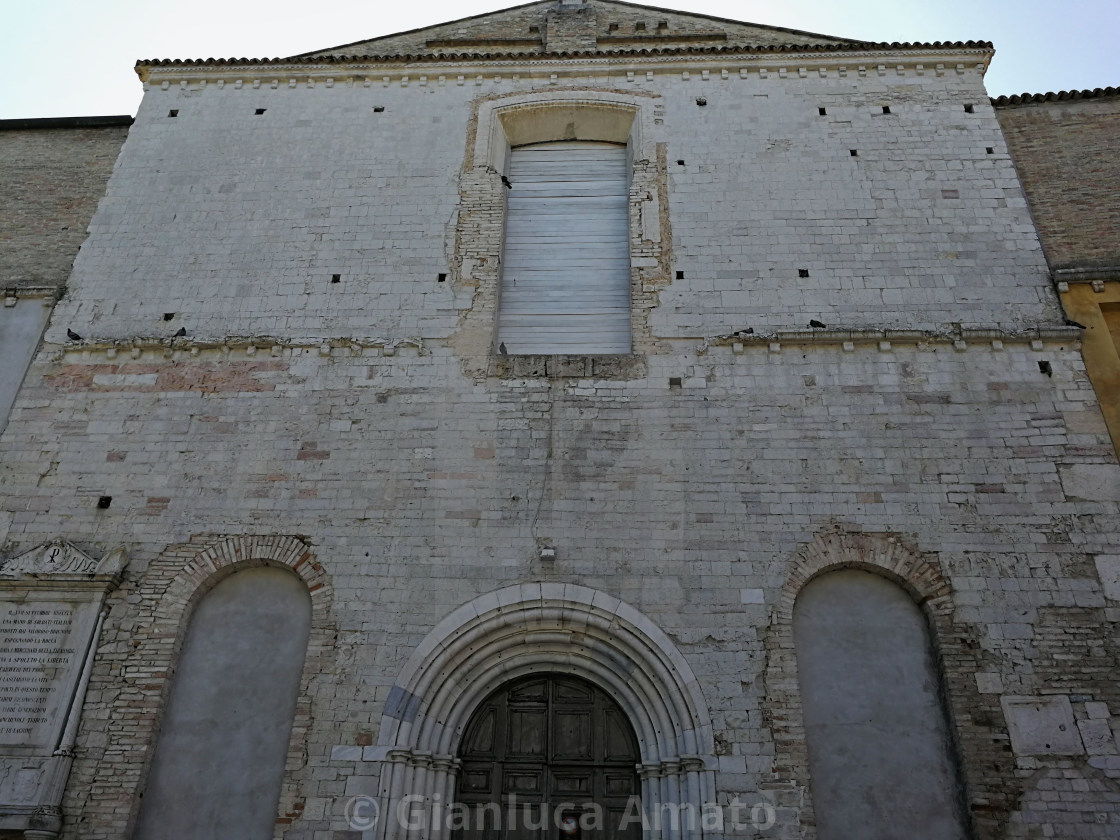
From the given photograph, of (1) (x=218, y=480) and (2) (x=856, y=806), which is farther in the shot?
(1) (x=218, y=480)

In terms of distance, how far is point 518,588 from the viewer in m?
6.67

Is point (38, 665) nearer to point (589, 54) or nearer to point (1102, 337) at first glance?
point (589, 54)

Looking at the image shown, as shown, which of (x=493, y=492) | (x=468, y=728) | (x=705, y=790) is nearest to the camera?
(x=705, y=790)

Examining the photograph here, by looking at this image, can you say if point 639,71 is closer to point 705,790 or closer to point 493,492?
point 493,492

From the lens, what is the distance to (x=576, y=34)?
10.5m

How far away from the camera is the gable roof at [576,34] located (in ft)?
33.9

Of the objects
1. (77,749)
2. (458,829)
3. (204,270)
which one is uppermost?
(204,270)

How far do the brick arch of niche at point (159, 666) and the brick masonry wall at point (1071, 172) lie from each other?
760 centimetres

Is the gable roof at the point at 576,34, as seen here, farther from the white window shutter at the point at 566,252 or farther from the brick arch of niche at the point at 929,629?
the brick arch of niche at the point at 929,629

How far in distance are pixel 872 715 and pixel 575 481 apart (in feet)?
9.56

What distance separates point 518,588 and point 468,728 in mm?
1139

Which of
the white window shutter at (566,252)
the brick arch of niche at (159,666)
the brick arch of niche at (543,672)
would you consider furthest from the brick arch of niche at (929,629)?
the brick arch of niche at (159,666)

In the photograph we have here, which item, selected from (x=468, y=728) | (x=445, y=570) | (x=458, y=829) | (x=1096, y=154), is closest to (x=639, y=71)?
(x=1096, y=154)

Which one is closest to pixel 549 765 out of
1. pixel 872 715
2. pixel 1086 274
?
pixel 872 715
